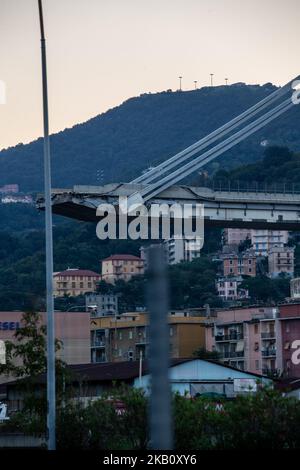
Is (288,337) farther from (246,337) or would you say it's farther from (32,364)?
(32,364)

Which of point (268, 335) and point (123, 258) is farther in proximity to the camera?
point (123, 258)

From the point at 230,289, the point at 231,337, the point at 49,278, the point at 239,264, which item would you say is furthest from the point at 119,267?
the point at 49,278

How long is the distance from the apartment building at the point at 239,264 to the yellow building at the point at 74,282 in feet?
56.1

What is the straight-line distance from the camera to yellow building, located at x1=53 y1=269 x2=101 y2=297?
6993 inches

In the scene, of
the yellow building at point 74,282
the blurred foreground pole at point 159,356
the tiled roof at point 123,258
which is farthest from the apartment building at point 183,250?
the blurred foreground pole at point 159,356

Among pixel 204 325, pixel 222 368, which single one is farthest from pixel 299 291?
pixel 222 368

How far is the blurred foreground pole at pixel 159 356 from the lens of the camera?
5191 mm

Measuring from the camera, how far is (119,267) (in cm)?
18225

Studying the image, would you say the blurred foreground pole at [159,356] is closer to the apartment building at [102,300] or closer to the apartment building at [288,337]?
the apartment building at [288,337]

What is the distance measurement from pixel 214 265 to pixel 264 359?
87.6 meters

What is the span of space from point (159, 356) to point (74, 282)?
17417cm

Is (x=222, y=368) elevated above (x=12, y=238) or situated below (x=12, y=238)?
below

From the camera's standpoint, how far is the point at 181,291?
14650 centimetres
